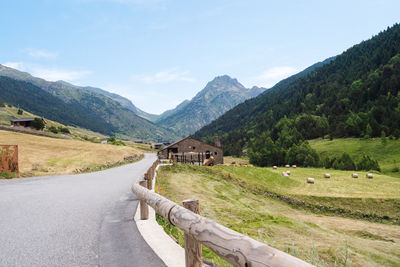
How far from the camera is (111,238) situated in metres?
5.54

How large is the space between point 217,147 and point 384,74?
95.0 meters

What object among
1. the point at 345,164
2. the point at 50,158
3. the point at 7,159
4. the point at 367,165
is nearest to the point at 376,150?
the point at 367,165

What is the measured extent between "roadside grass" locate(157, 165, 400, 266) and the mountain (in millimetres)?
43393

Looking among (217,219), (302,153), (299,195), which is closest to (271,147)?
(302,153)

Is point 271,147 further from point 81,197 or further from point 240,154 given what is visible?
point 81,197

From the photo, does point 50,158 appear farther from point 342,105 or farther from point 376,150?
point 342,105

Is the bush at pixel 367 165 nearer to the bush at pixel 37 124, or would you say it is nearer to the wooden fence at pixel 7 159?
the wooden fence at pixel 7 159

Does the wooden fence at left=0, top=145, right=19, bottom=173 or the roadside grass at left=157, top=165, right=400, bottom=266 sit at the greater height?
the wooden fence at left=0, top=145, right=19, bottom=173

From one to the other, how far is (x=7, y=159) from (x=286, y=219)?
71.4 ft

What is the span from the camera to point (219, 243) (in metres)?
2.79

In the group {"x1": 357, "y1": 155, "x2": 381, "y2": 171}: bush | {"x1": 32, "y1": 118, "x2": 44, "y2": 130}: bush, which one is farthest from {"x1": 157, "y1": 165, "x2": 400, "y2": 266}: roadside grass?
{"x1": 32, "y1": 118, "x2": 44, "y2": 130}: bush

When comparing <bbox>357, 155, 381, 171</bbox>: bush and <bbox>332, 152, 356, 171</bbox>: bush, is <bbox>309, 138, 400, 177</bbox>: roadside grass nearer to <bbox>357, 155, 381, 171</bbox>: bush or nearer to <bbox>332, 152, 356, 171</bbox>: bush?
<bbox>357, 155, 381, 171</bbox>: bush

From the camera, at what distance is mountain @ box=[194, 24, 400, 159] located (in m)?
81.1

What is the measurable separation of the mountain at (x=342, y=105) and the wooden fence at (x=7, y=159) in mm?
59746
